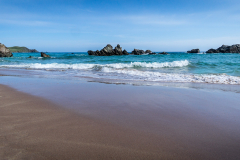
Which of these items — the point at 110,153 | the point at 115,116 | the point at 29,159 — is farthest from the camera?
the point at 115,116

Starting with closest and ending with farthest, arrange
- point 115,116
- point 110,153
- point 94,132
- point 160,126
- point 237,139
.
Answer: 1. point 110,153
2. point 237,139
3. point 94,132
4. point 160,126
5. point 115,116

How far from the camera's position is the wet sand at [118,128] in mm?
1923

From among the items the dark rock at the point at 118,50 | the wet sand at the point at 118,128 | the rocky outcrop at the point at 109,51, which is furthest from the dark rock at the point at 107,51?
the wet sand at the point at 118,128

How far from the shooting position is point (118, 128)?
254 centimetres

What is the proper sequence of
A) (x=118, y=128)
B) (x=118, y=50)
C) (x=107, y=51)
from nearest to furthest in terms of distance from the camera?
1. (x=118, y=128)
2. (x=107, y=51)
3. (x=118, y=50)

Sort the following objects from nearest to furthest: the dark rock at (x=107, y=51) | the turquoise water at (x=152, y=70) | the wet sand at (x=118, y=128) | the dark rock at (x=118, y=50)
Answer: the wet sand at (x=118, y=128) < the turquoise water at (x=152, y=70) < the dark rock at (x=107, y=51) < the dark rock at (x=118, y=50)

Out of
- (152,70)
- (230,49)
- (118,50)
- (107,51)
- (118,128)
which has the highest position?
(230,49)

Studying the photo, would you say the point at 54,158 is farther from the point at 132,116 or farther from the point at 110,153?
the point at 132,116

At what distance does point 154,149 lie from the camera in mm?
1990

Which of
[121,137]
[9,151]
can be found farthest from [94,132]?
[9,151]

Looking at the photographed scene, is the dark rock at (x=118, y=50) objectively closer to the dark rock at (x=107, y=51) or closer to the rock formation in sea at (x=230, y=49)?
the dark rock at (x=107, y=51)

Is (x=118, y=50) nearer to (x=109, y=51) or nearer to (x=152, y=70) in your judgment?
(x=109, y=51)

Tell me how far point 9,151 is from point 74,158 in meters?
0.77

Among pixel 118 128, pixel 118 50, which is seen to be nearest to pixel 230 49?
pixel 118 50
